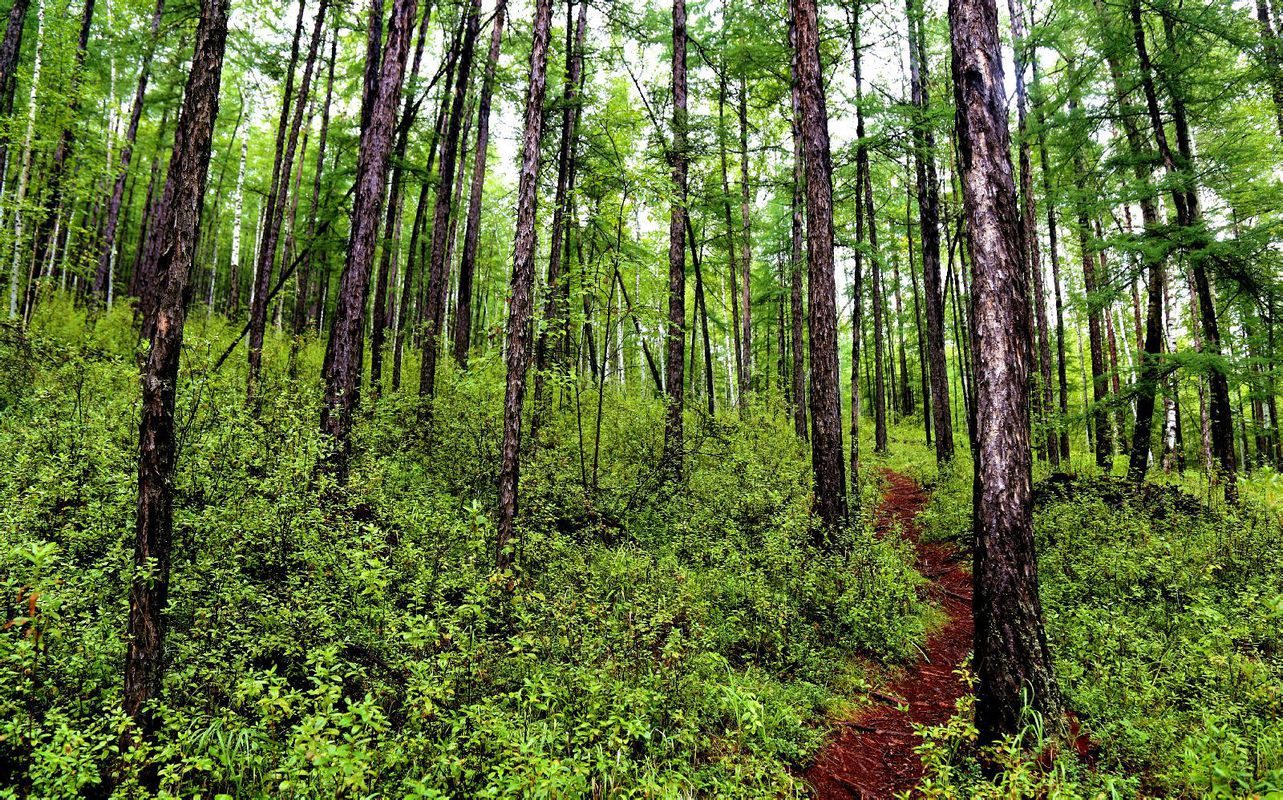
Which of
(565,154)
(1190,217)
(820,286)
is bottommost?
(820,286)

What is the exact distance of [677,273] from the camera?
12266 millimetres

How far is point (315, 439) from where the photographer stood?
635 centimetres

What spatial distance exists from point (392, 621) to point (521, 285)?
4197mm

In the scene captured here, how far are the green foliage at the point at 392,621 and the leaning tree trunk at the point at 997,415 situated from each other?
1.63 metres

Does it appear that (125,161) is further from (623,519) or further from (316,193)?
(623,519)

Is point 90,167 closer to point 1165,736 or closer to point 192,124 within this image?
point 192,124

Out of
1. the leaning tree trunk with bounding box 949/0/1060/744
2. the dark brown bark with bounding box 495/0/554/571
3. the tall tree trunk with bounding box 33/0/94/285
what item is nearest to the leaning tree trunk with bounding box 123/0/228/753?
the dark brown bark with bounding box 495/0/554/571

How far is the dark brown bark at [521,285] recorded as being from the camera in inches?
270

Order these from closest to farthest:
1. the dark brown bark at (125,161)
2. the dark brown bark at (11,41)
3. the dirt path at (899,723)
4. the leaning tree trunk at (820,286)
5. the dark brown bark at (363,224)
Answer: the dirt path at (899,723)
the dark brown bark at (363,224)
the leaning tree trunk at (820,286)
the dark brown bark at (11,41)
the dark brown bark at (125,161)

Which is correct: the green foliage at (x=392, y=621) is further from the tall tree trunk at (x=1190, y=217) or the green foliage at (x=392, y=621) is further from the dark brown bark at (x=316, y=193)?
the tall tree trunk at (x=1190, y=217)

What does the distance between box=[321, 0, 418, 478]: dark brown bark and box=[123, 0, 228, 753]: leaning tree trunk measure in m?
4.48

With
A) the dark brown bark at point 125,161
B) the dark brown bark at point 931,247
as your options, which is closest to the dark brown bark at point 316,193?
the dark brown bark at point 125,161

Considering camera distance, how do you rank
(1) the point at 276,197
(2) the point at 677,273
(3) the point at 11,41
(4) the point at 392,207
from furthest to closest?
(4) the point at 392,207 < (1) the point at 276,197 < (2) the point at 677,273 < (3) the point at 11,41

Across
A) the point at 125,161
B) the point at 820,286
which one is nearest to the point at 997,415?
the point at 820,286
